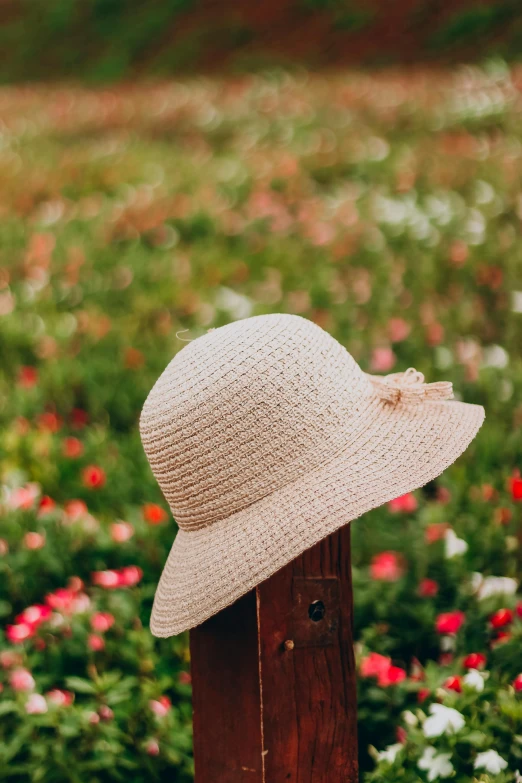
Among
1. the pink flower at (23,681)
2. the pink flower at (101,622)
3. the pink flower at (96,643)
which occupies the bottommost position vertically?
the pink flower at (23,681)

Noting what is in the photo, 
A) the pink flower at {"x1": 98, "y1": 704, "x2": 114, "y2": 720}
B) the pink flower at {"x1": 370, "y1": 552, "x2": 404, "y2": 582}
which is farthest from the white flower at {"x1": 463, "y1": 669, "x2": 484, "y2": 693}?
the pink flower at {"x1": 98, "y1": 704, "x2": 114, "y2": 720}

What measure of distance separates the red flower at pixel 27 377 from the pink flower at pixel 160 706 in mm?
2118

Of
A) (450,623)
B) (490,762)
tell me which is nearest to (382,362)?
(450,623)

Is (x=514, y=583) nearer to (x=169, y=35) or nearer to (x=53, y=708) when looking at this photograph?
(x=53, y=708)

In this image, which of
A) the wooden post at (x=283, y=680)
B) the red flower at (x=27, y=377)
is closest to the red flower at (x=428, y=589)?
the wooden post at (x=283, y=680)

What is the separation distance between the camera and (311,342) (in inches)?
67.9

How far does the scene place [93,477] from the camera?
316 centimetres

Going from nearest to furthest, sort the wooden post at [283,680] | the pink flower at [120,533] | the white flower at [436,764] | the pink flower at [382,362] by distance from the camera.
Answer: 1. the wooden post at [283,680]
2. the white flower at [436,764]
3. the pink flower at [120,533]
4. the pink flower at [382,362]

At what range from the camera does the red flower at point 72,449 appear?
3.58m

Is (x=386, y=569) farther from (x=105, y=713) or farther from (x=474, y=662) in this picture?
(x=105, y=713)

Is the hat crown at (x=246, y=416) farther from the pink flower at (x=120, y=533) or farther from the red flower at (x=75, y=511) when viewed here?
the red flower at (x=75, y=511)

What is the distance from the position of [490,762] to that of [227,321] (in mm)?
3091

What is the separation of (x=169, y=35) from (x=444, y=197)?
1789 cm

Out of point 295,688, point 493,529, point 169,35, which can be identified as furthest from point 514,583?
point 169,35
